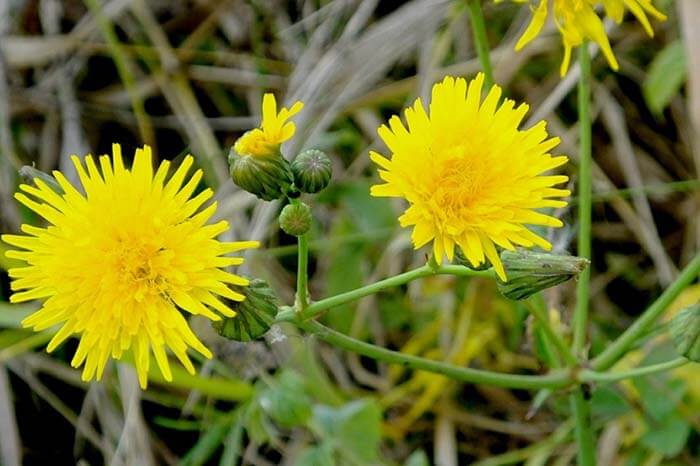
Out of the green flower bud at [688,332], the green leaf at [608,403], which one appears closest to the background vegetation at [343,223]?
the green leaf at [608,403]

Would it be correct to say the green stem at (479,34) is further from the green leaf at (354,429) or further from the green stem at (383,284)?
the green leaf at (354,429)

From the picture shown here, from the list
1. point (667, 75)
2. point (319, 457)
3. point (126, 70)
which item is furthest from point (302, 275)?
point (126, 70)

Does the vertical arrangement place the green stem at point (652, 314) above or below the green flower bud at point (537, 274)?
below

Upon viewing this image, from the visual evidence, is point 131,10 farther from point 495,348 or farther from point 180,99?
point 495,348

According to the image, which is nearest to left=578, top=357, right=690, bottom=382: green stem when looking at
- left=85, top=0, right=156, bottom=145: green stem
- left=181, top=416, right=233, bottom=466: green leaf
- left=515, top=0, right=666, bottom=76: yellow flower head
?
left=515, top=0, right=666, bottom=76: yellow flower head

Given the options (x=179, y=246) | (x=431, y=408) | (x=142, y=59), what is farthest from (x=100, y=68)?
(x=179, y=246)

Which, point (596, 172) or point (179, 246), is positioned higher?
point (596, 172)

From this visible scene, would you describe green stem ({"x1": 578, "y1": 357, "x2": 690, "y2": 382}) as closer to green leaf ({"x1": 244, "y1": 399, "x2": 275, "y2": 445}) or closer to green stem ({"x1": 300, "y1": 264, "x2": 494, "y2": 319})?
green stem ({"x1": 300, "y1": 264, "x2": 494, "y2": 319})
